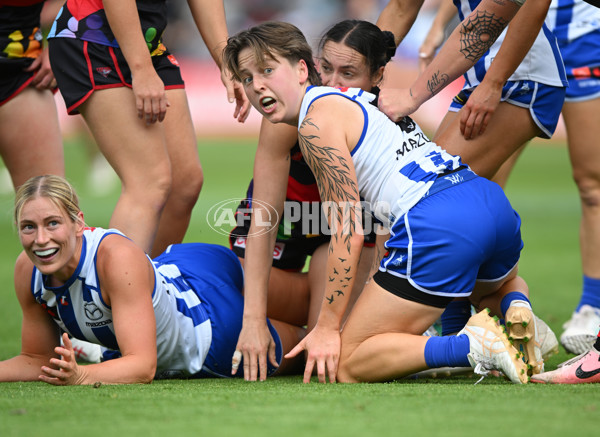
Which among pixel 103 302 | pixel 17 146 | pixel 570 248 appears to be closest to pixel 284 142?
pixel 103 302

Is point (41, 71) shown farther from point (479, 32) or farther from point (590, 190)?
point (590, 190)

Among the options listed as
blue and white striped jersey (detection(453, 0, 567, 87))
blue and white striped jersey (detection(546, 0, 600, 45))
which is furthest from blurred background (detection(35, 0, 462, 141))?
blue and white striped jersey (detection(453, 0, 567, 87))

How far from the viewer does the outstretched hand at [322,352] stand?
3023mm

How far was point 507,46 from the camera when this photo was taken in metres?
3.34

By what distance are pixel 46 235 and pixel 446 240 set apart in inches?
57.6

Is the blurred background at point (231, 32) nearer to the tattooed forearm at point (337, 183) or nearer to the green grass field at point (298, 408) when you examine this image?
the tattooed forearm at point (337, 183)

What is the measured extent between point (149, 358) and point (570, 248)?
19.1 ft

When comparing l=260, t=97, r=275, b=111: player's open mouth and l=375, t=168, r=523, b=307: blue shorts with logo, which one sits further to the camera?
l=260, t=97, r=275, b=111: player's open mouth

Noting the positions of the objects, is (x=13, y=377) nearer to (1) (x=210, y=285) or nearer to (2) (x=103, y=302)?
(2) (x=103, y=302)

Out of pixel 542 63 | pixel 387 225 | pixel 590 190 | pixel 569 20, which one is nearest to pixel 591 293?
pixel 590 190

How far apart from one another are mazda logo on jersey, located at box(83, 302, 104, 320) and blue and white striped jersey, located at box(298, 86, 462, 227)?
1058 millimetres

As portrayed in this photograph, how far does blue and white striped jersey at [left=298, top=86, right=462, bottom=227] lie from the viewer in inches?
123

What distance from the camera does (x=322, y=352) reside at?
3035 mm

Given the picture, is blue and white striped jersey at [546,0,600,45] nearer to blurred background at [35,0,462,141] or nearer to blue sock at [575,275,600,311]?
blue sock at [575,275,600,311]
